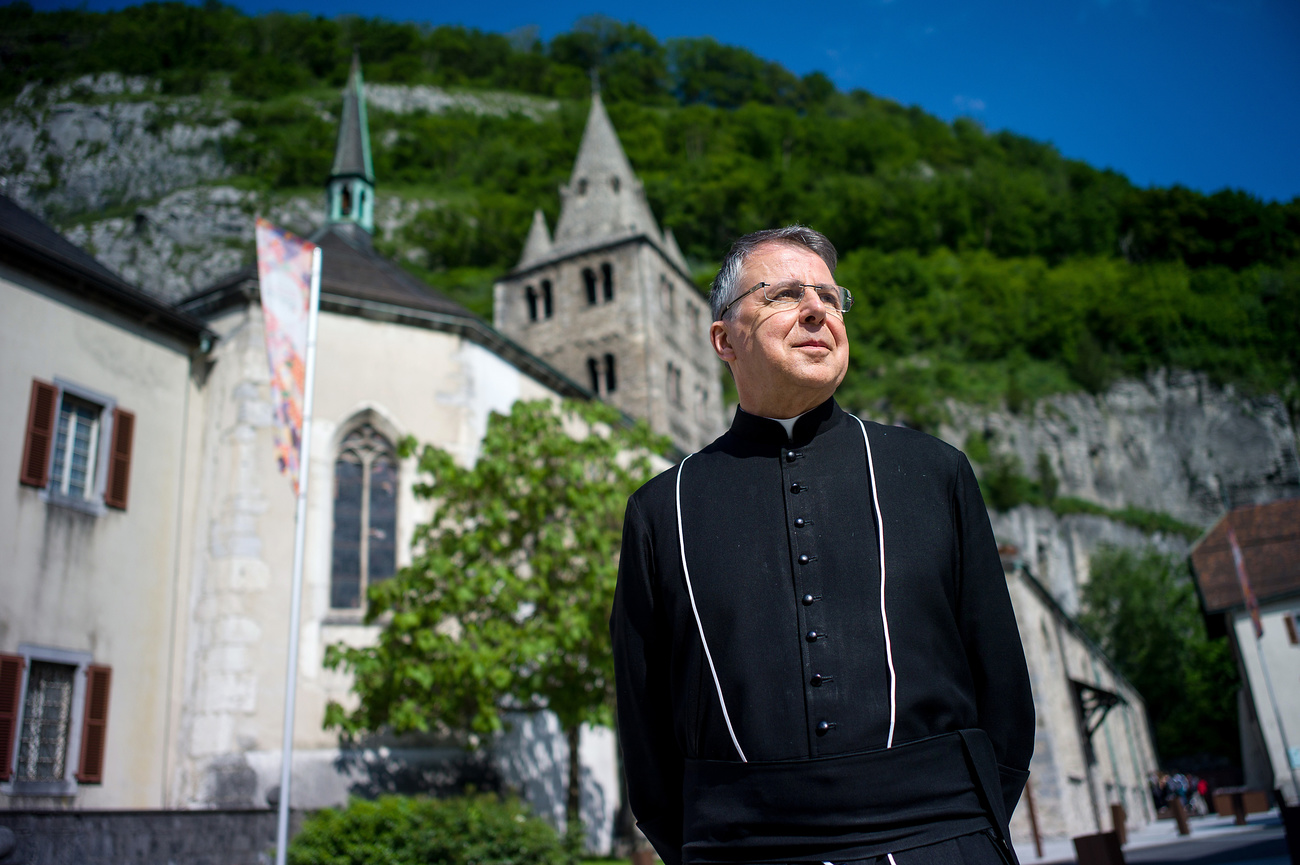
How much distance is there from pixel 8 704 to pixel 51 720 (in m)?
0.96

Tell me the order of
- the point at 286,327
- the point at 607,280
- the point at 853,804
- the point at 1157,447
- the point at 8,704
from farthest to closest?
the point at 1157,447
the point at 607,280
the point at 8,704
the point at 286,327
the point at 853,804

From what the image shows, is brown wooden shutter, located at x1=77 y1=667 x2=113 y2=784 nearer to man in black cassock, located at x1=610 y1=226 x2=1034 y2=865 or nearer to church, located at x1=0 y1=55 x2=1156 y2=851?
church, located at x1=0 y1=55 x2=1156 y2=851

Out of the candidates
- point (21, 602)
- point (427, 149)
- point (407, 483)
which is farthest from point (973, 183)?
point (21, 602)

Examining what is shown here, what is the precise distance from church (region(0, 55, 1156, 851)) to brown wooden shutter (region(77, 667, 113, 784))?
27 millimetres

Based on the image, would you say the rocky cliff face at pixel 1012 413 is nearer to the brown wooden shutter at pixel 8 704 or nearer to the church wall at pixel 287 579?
the church wall at pixel 287 579

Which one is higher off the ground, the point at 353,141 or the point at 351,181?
the point at 353,141

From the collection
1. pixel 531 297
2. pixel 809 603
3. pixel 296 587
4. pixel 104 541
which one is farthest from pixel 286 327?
pixel 531 297

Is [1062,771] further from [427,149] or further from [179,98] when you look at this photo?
[179,98]

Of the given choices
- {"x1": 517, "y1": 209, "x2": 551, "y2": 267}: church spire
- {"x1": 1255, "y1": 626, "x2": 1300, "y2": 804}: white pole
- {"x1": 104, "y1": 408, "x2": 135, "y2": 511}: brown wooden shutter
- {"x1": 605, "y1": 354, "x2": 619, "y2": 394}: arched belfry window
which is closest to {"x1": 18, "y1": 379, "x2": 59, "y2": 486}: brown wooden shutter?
{"x1": 104, "y1": 408, "x2": 135, "y2": 511}: brown wooden shutter

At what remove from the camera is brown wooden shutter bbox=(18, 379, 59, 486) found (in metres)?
12.9

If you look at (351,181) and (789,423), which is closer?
(789,423)

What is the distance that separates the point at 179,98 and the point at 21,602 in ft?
267

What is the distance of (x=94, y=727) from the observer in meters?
13.0

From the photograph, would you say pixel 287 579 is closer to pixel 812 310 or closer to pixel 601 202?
pixel 812 310
